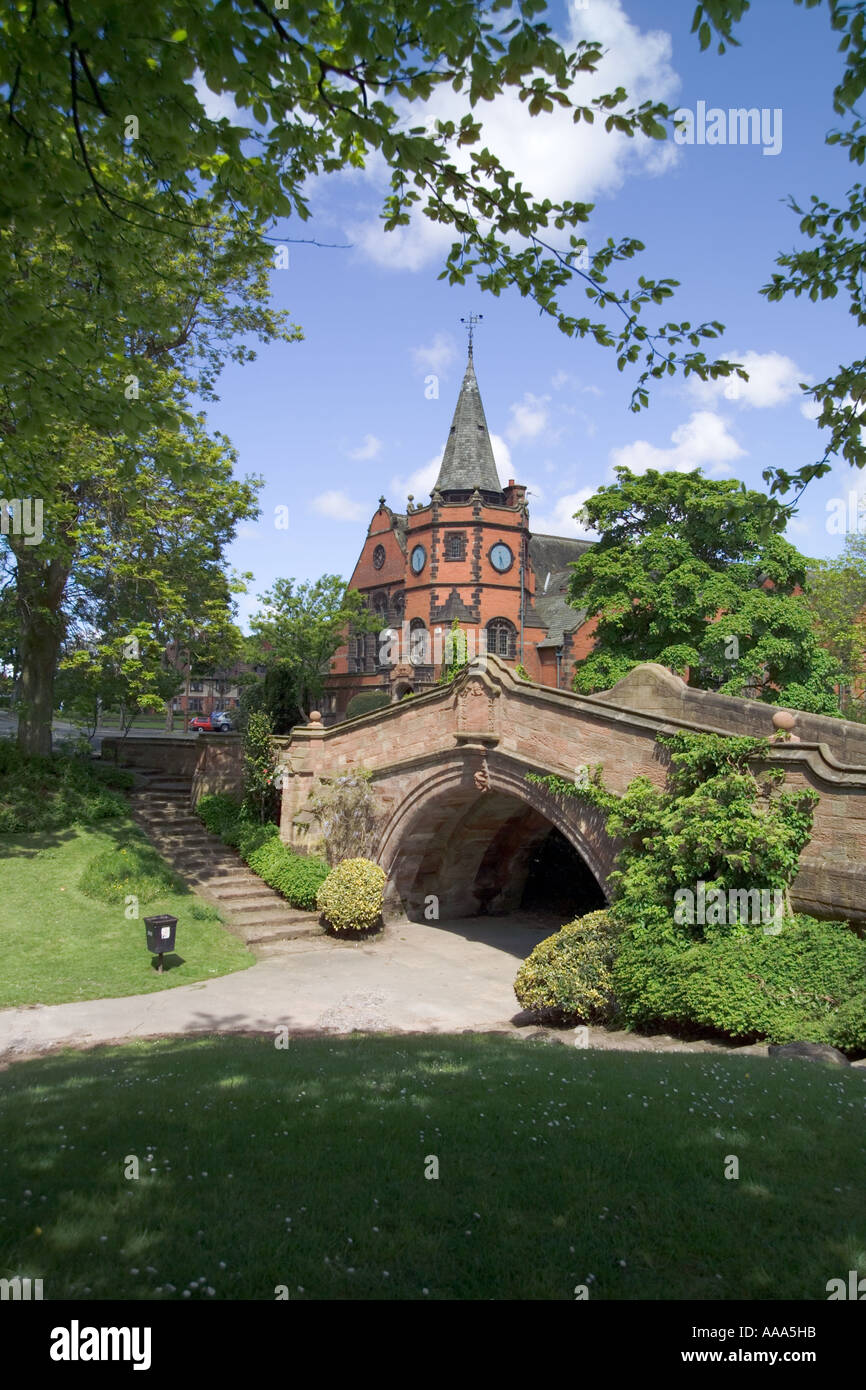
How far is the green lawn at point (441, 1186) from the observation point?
351 cm

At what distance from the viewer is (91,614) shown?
63.8 ft

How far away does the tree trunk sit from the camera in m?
18.3

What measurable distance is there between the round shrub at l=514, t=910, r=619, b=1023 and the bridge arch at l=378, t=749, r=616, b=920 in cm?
258

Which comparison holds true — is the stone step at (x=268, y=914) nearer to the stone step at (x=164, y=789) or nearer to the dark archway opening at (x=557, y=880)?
the stone step at (x=164, y=789)

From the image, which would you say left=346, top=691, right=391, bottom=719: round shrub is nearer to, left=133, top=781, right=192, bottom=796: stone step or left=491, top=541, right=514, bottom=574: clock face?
left=491, top=541, right=514, bottom=574: clock face

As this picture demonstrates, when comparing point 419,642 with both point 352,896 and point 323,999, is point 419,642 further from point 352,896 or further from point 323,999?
point 323,999

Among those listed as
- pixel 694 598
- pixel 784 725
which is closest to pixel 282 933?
pixel 784 725

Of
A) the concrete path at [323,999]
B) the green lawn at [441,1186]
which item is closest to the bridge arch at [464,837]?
the concrete path at [323,999]

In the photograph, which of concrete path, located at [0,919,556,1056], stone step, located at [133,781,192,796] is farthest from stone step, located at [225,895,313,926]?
stone step, located at [133,781,192,796]

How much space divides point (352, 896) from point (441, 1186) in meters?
12.8

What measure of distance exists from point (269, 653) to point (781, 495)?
29.7 meters

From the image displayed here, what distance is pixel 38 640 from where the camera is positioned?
19.4 metres
